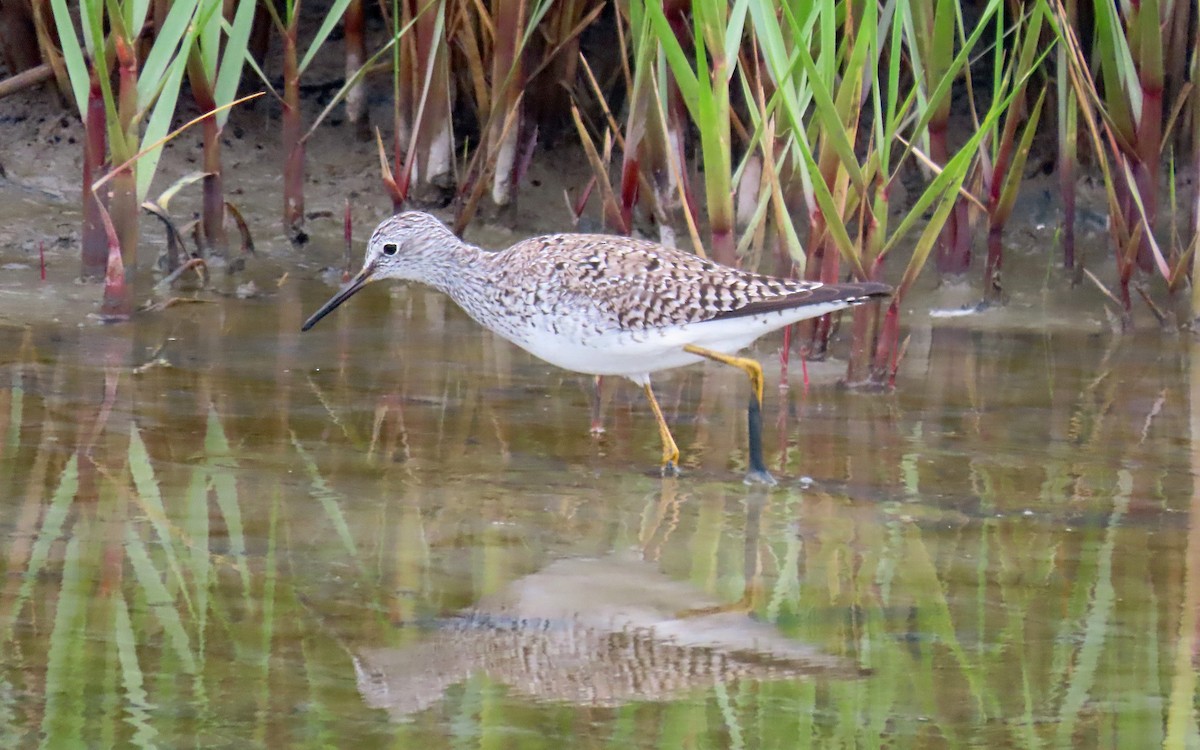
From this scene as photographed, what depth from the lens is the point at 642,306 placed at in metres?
4.72

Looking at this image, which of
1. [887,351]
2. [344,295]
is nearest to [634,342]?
[887,351]

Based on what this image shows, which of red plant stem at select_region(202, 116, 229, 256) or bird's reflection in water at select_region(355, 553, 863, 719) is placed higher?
red plant stem at select_region(202, 116, 229, 256)

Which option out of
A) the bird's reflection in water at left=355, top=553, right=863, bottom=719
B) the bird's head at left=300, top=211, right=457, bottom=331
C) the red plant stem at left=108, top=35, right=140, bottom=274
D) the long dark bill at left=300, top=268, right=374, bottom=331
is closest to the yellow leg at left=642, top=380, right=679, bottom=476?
the bird's reflection in water at left=355, top=553, right=863, bottom=719

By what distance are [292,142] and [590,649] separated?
425cm

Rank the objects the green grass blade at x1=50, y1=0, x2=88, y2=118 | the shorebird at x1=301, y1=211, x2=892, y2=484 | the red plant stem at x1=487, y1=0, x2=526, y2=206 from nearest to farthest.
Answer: the shorebird at x1=301, y1=211, x2=892, y2=484 → the green grass blade at x1=50, y1=0, x2=88, y2=118 → the red plant stem at x1=487, y1=0, x2=526, y2=206

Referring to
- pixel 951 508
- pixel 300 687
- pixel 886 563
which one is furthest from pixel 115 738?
pixel 951 508

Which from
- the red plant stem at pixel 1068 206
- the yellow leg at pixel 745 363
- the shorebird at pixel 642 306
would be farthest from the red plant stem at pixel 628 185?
the red plant stem at pixel 1068 206

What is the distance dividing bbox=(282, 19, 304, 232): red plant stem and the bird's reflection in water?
12.0ft

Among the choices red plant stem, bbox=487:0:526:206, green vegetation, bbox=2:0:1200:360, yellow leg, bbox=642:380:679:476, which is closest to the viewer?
yellow leg, bbox=642:380:679:476

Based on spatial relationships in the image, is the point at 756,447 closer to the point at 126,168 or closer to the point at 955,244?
the point at 955,244

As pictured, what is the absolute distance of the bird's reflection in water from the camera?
3.03 m

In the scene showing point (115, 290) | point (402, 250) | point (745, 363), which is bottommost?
point (745, 363)

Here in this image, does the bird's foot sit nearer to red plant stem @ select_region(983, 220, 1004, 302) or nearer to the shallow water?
the shallow water

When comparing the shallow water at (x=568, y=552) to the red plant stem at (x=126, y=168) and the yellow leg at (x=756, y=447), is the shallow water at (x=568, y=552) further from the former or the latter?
the red plant stem at (x=126, y=168)
